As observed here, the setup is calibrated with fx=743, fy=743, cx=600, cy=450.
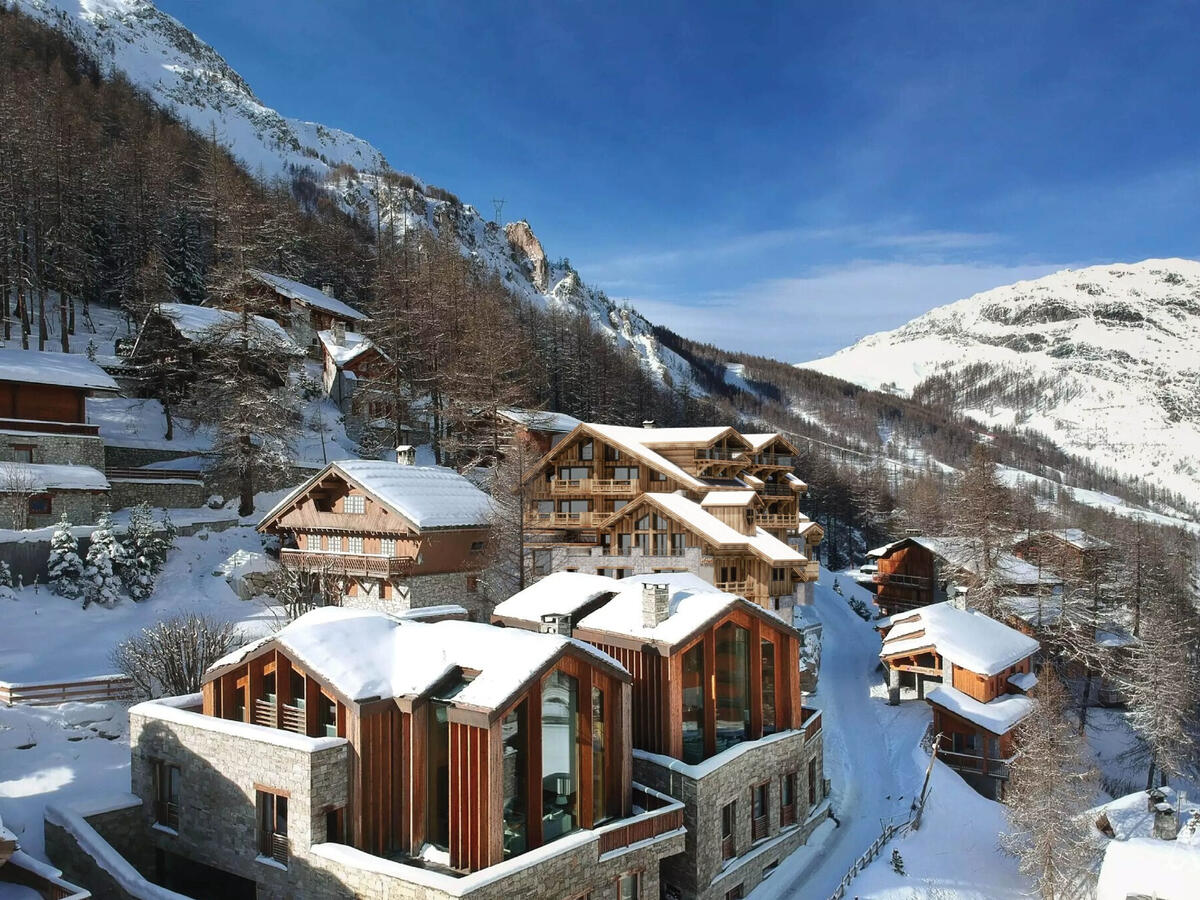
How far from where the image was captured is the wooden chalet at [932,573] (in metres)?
47.6

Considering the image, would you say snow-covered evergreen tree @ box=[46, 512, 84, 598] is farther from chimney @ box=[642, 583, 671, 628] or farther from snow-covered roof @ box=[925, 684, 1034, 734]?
snow-covered roof @ box=[925, 684, 1034, 734]

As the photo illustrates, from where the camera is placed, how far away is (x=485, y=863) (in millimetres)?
13875

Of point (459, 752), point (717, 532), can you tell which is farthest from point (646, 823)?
point (717, 532)

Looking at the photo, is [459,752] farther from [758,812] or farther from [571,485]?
[571,485]

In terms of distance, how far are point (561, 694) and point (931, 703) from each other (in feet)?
80.9

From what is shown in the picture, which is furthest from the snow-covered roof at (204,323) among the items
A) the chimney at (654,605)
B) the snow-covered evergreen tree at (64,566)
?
the chimney at (654,605)

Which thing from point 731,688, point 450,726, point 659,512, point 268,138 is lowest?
point 731,688

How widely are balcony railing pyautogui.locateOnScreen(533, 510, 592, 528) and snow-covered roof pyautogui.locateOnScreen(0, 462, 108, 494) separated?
2062 cm

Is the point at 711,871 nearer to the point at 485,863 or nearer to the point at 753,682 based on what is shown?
the point at 753,682

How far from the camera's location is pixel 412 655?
54.8ft

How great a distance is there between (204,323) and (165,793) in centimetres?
3191

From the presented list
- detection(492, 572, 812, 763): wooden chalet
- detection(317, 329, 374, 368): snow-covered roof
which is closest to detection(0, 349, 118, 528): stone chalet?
detection(317, 329, 374, 368): snow-covered roof

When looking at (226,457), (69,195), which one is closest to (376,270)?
(69,195)

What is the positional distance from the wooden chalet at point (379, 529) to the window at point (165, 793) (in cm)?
1257
